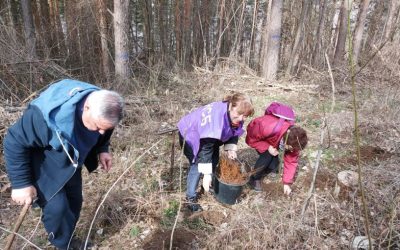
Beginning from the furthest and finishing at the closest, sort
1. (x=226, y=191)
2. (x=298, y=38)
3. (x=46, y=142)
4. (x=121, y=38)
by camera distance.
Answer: (x=298, y=38), (x=121, y=38), (x=226, y=191), (x=46, y=142)

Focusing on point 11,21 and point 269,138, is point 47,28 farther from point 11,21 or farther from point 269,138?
point 269,138

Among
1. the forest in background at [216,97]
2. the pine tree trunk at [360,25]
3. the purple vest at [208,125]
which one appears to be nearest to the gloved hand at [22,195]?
the forest in background at [216,97]

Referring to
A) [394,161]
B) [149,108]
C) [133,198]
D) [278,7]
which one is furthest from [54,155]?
[278,7]

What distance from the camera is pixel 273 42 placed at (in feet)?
23.3

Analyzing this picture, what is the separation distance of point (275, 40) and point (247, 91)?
56.2 inches

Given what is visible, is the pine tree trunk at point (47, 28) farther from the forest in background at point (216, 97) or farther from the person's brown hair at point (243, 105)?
the person's brown hair at point (243, 105)

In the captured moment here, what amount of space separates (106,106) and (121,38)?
4.03 m

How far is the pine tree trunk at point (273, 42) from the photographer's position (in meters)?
6.83

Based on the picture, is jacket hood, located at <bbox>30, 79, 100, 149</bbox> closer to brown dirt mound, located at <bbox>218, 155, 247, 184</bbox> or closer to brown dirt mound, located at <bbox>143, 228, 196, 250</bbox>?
brown dirt mound, located at <bbox>143, 228, 196, 250</bbox>

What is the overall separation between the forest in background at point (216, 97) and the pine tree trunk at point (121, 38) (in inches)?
0.8

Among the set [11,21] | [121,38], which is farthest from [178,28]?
[11,21]

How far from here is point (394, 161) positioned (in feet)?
12.7

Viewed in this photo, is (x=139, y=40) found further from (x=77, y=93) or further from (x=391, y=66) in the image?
(x=77, y=93)

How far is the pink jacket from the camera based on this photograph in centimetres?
322
